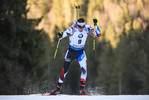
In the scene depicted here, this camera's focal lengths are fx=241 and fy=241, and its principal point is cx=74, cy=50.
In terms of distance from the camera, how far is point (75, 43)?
7203 mm

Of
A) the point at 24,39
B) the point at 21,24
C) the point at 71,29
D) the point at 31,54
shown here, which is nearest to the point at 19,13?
the point at 21,24

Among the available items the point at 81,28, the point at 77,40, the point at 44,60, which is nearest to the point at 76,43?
the point at 77,40

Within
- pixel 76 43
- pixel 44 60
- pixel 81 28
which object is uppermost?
pixel 81 28

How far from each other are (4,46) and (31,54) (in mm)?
3311

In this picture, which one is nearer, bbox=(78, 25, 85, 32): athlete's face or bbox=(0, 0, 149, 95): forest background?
bbox=(78, 25, 85, 32): athlete's face

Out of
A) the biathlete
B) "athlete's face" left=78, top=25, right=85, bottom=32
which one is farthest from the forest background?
"athlete's face" left=78, top=25, right=85, bottom=32

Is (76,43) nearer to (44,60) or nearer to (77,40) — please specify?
(77,40)

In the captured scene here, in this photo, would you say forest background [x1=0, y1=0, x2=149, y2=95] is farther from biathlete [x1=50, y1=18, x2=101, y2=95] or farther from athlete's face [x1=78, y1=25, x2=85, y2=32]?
athlete's face [x1=78, y1=25, x2=85, y2=32]

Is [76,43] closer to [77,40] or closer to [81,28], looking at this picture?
[77,40]

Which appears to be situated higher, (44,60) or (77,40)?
(77,40)

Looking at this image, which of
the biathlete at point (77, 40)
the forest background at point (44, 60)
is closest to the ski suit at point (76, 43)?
the biathlete at point (77, 40)

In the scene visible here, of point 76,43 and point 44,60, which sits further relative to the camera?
point 44,60

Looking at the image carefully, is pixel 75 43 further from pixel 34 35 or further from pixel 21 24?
pixel 34 35

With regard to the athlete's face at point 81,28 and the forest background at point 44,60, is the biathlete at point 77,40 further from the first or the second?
the forest background at point 44,60
